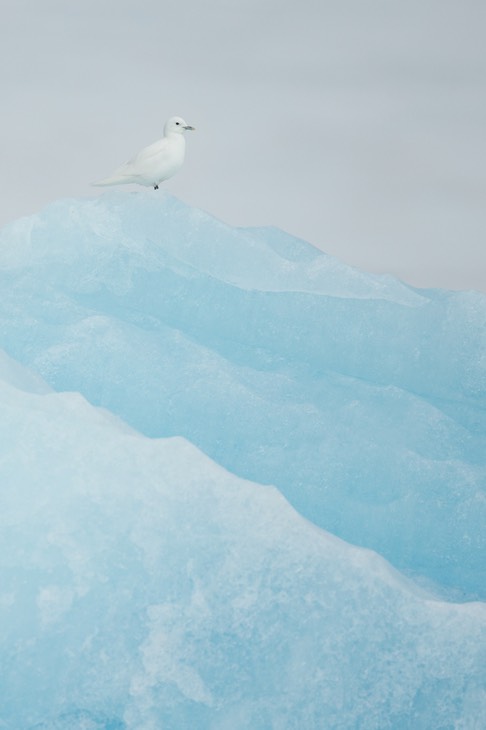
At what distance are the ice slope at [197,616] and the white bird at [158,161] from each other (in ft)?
4.54

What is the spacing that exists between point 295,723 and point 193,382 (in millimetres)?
1320

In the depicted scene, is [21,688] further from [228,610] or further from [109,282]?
[109,282]

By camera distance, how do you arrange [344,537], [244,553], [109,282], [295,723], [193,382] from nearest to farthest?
[295,723], [244,553], [344,537], [193,382], [109,282]

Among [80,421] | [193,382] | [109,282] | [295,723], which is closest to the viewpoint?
[295,723]

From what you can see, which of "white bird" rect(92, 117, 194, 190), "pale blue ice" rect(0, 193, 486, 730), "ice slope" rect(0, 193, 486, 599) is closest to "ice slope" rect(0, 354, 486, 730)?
"pale blue ice" rect(0, 193, 486, 730)

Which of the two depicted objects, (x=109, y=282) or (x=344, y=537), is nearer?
(x=344, y=537)

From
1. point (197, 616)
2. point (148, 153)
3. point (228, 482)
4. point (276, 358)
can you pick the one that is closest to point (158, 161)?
point (148, 153)

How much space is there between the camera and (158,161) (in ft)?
12.7

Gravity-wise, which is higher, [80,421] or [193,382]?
[80,421]

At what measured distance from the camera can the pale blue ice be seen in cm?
247

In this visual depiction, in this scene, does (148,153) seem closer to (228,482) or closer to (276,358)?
(276,358)

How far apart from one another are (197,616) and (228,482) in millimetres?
321

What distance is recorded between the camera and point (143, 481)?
2.72 m

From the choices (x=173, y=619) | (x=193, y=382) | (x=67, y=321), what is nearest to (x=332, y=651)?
(x=173, y=619)
